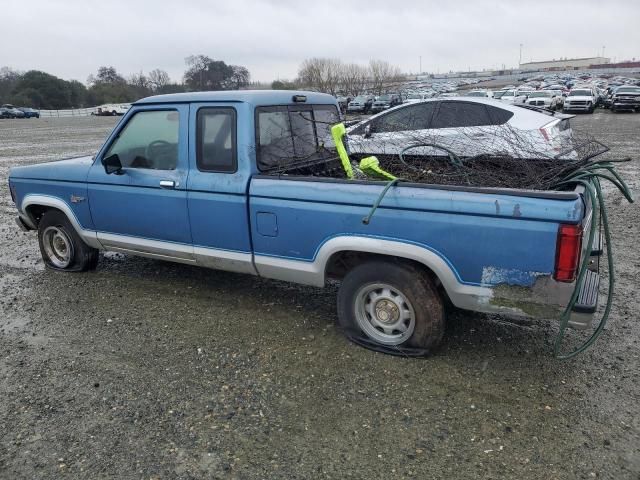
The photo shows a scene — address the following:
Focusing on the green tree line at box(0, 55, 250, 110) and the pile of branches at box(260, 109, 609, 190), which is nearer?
the pile of branches at box(260, 109, 609, 190)

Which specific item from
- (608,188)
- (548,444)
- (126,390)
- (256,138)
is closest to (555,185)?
(548,444)

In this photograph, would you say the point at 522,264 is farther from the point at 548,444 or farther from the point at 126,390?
the point at 126,390

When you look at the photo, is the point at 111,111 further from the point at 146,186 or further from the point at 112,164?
the point at 146,186

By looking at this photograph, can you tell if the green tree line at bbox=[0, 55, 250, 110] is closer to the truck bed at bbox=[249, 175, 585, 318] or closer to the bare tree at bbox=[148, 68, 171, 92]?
the bare tree at bbox=[148, 68, 171, 92]

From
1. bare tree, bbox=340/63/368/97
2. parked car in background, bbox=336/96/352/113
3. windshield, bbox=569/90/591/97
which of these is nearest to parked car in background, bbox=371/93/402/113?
parked car in background, bbox=336/96/352/113

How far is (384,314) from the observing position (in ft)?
12.6

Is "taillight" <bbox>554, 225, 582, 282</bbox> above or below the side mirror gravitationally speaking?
below

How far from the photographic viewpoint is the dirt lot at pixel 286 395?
281 cm

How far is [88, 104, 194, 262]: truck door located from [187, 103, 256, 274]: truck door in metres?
0.11

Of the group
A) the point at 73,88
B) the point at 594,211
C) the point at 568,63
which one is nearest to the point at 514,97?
the point at 594,211

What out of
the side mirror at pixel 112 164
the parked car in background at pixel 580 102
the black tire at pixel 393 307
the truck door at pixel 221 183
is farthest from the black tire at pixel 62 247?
the parked car in background at pixel 580 102

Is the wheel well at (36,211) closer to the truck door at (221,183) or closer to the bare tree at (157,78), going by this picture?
the truck door at (221,183)

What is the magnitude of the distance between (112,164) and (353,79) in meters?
76.2

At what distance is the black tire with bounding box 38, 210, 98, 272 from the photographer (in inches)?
217
